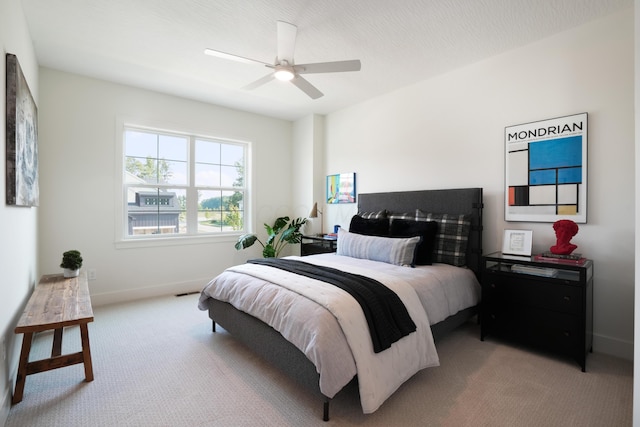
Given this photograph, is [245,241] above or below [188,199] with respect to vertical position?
below

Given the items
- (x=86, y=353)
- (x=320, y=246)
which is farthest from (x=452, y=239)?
(x=86, y=353)

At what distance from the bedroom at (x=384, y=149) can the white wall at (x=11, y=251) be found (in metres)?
0.02

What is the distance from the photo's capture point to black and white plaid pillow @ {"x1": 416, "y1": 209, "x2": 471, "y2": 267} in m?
2.96

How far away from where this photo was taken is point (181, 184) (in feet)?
14.3

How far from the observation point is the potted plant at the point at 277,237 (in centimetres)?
458

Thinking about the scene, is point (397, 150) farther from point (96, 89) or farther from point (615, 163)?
point (96, 89)

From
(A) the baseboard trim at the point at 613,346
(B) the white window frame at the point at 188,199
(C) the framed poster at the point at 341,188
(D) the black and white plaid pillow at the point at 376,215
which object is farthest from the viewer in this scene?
(C) the framed poster at the point at 341,188

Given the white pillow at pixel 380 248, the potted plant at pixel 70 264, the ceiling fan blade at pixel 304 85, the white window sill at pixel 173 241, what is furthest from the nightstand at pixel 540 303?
the potted plant at pixel 70 264

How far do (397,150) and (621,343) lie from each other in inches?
108

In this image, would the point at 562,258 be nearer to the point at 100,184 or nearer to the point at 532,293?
the point at 532,293

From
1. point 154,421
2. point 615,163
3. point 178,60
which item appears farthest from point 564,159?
point 178,60

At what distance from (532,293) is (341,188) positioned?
2.80m

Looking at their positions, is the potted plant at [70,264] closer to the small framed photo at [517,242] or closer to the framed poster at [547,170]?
the small framed photo at [517,242]

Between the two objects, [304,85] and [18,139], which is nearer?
[18,139]
